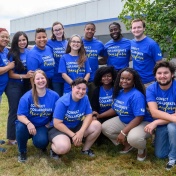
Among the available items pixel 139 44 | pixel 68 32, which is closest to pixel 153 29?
pixel 139 44

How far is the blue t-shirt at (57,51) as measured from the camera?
5.42 metres

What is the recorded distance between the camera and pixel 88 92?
547 centimetres

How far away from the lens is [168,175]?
159 inches

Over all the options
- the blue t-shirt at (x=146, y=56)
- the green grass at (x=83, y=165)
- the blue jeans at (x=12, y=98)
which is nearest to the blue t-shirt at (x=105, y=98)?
the blue t-shirt at (x=146, y=56)

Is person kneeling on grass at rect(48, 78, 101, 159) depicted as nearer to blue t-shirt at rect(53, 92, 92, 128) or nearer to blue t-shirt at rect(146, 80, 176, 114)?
blue t-shirt at rect(53, 92, 92, 128)

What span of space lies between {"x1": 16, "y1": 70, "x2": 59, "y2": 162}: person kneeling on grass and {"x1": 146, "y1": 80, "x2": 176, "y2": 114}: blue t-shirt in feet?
4.49

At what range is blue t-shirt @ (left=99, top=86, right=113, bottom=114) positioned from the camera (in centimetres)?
515

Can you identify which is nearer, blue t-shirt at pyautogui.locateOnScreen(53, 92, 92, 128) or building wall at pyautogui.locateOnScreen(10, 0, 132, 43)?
blue t-shirt at pyautogui.locateOnScreen(53, 92, 92, 128)

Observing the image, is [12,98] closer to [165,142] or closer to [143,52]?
[143,52]

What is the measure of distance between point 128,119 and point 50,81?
1.56 metres

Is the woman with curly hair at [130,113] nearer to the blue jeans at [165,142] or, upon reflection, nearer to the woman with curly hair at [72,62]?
the blue jeans at [165,142]

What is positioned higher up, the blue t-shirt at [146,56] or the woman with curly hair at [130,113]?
the blue t-shirt at [146,56]

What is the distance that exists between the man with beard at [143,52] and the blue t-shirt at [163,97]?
68 centimetres

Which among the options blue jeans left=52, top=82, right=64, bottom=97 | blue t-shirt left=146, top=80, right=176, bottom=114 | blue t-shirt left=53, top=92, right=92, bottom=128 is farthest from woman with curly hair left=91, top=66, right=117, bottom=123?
blue t-shirt left=146, top=80, right=176, bottom=114
